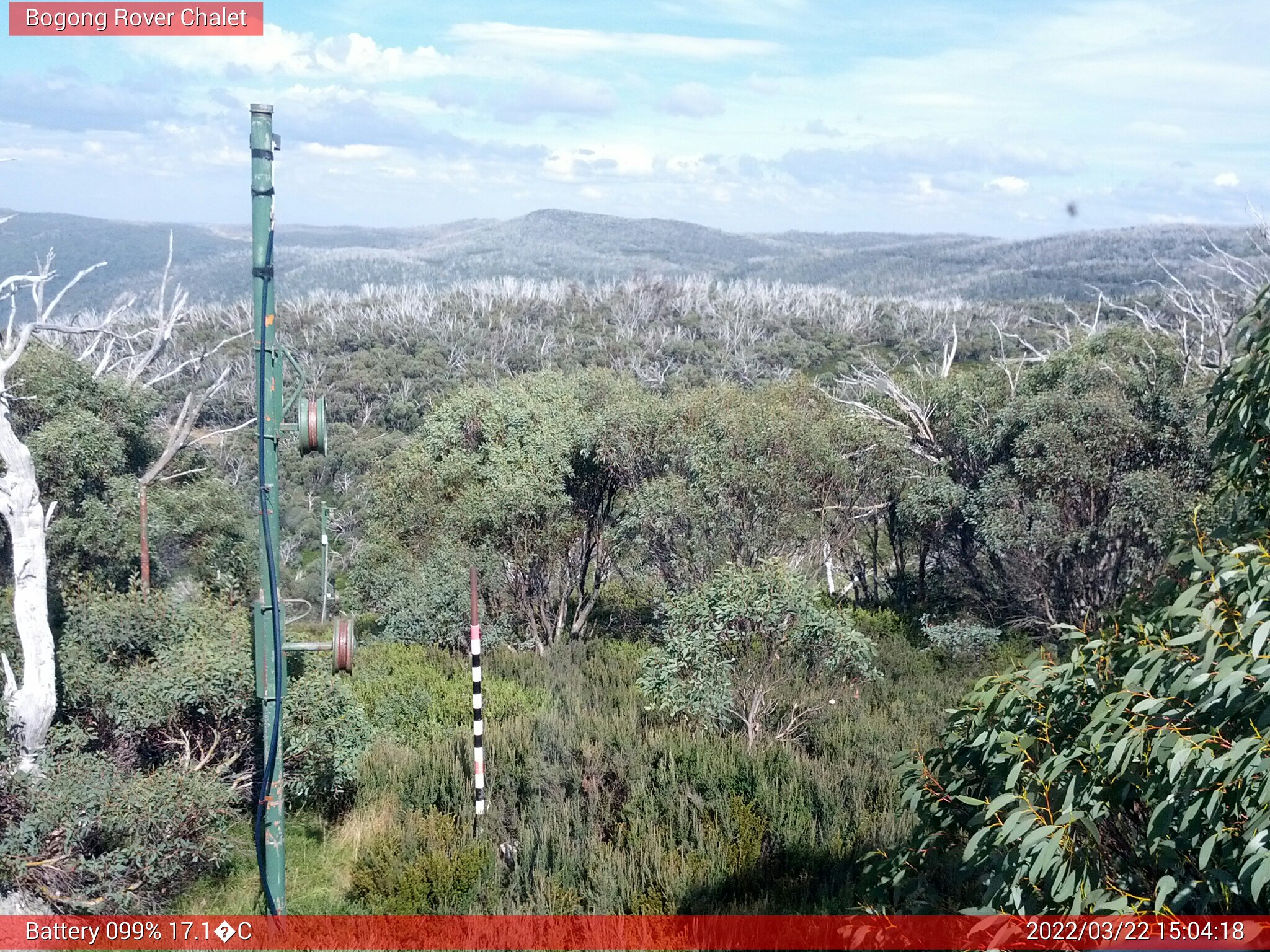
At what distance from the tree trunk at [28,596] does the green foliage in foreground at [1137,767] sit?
6.64 meters

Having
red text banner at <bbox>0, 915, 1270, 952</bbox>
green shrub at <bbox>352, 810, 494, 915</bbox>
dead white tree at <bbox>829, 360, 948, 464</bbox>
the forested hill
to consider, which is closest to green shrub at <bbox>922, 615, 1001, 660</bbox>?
dead white tree at <bbox>829, 360, 948, 464</bbox>

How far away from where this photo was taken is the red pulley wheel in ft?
19.6

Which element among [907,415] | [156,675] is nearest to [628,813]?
[156,675]

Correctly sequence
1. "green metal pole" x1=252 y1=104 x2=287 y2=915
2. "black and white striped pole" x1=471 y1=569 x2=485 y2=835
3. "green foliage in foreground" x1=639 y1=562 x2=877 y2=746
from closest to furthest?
"green metal pole" x1=252 y1=104 x2=287 y2=915, "black and white striped pole" x1=471 y1=569 x2=485 y2=835, "green foliage in foreground" x1=639 y1=562 x2=877 y2=746

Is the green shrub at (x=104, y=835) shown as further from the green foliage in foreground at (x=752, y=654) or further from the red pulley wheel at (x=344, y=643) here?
the green foliage in foreground at (x=752, y=654)

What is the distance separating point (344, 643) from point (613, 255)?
130 meters

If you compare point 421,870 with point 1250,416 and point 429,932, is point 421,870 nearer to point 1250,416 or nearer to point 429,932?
point 429,932

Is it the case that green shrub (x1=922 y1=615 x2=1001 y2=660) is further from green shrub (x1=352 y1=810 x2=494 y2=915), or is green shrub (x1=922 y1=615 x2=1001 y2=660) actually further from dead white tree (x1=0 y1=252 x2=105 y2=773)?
dead white tree (x1=0 y1=252 x2=105 y2=773)

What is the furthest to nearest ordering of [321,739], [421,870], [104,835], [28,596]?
[321,739]
[28,596]
[421,870]
[104,835]

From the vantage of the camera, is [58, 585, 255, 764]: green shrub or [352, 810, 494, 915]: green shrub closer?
[352, 810, 494, 915]: green shrub

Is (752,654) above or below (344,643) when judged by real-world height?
below

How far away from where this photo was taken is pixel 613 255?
436ft

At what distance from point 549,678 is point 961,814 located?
394 inches

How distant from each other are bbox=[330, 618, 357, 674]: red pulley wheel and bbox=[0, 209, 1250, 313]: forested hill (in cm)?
1967
